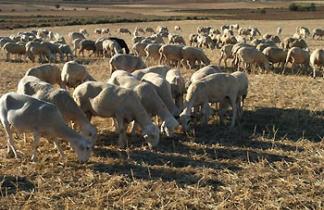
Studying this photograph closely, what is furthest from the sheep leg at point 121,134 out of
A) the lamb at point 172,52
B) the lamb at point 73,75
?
the lamb at point 172,52

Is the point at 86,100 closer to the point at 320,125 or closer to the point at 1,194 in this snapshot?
the point at 1,194

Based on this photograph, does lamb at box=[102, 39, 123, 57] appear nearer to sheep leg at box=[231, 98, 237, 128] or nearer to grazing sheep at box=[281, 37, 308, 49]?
grazing sheep at box=[281, 37, 308, 49]

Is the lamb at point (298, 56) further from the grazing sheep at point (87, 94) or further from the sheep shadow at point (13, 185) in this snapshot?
the sheep shadow at point (13, 185)

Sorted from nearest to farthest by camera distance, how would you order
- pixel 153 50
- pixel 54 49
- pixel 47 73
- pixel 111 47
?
pixel 47 73, pixel 153 50, pixel 54 49, pixel 111 47

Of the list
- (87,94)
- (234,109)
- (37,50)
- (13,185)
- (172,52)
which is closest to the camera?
(13,185)

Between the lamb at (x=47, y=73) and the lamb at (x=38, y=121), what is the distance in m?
5.23

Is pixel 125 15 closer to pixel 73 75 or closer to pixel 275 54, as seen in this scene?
pixel 275 54

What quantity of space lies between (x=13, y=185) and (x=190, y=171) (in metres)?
3.35

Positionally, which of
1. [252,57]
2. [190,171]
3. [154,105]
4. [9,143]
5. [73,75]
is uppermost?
[154,105]

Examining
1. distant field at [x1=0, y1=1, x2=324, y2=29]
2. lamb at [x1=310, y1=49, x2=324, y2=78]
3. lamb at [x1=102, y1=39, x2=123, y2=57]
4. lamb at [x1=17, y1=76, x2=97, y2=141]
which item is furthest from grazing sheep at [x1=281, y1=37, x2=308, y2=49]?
distant field at [x1=0, y1=1, x2=324, y2=29]

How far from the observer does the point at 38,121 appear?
33.8ft

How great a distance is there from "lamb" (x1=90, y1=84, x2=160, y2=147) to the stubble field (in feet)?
1.49

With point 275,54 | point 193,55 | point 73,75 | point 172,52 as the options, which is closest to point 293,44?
point 275,54

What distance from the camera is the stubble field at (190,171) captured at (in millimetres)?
8469
